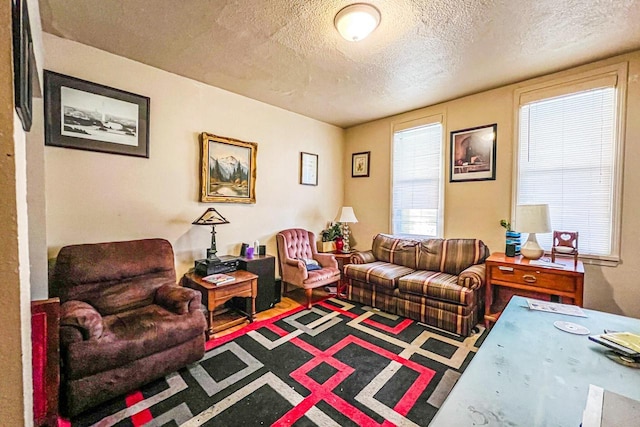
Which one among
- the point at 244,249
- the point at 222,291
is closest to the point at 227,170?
the point at 244,249

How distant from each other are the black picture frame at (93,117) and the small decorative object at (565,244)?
13.6ft

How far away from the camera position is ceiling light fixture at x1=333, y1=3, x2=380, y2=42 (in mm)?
1860

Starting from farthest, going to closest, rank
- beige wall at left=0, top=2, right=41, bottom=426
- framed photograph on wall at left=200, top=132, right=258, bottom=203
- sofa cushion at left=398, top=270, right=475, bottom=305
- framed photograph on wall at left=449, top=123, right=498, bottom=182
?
framed photograph on wall at left=449, top=123, right=498, bottom=182 → framed photograph on wall at left=200, top=132, right=258, bottom=203 → sofa cushion at left=398, top=270, right=475, bottom=305 → beige wall at left=0, top=2, right=41, bottom=426

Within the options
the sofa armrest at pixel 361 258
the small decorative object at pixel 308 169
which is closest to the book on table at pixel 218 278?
the sofa armrest at pixel 361 258

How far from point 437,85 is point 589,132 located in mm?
1537

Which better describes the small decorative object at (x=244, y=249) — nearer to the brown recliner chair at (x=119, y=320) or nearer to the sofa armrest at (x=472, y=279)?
the brown recliner chair at (x=119, y=320)

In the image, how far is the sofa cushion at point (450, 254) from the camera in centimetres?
319

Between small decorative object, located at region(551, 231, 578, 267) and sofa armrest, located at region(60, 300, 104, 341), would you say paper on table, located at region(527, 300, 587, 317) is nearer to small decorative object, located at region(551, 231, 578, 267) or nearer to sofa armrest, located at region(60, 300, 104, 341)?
→ small decorative object, located at region(551, 231, 578, 267)

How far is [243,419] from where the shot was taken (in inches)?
64.5

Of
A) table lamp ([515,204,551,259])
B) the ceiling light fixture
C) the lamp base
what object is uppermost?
the ceiling light fixture

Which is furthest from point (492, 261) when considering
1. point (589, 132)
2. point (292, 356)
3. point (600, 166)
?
point (292, 356)

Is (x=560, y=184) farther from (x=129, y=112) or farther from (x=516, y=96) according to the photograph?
(x=129, y=112)

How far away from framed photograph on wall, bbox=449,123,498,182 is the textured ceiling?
0.54m

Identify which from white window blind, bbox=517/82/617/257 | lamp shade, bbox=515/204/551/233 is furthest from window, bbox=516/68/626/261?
lamp shade, bbox=515/204/551/233
